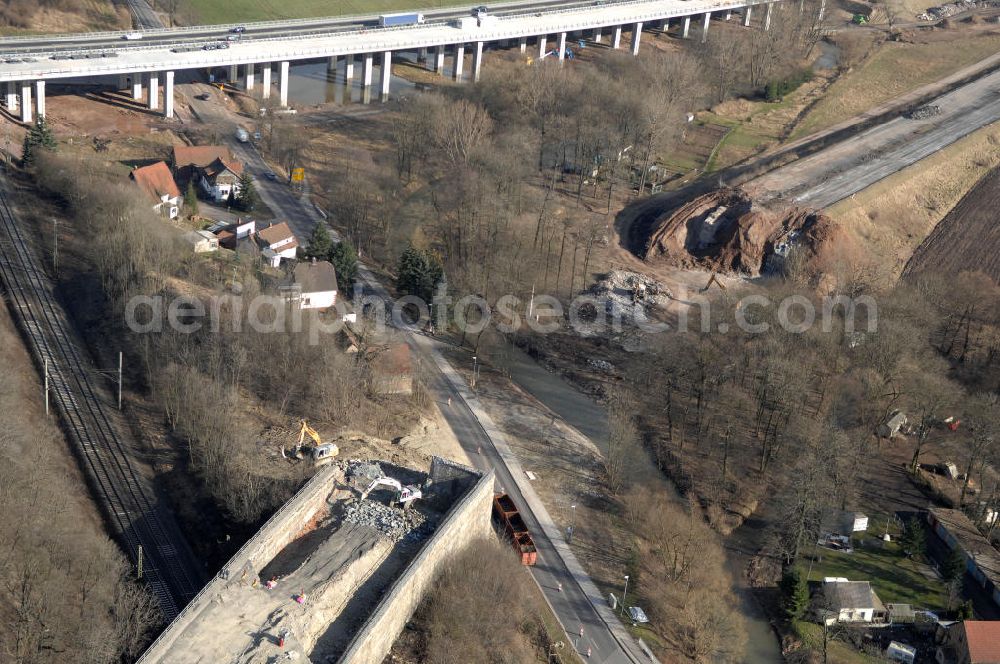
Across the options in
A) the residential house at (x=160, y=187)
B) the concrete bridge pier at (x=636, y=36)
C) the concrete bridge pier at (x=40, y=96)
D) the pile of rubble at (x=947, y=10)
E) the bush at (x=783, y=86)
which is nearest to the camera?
the residential house at (x=160, y=187)

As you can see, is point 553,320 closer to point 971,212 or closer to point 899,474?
point 899,474

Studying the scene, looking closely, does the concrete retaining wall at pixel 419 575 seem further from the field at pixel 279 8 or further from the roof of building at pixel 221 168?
the field at pixel 279 8

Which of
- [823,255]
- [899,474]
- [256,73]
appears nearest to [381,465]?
[899,474]

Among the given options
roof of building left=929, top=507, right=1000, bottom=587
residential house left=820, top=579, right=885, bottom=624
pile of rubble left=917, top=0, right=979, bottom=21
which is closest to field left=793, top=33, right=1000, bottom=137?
pile of rubble left=917, top=0, right=979, bottom=21

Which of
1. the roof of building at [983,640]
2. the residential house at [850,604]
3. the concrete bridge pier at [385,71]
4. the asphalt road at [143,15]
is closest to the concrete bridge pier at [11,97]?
the asphalt road at [143,15]

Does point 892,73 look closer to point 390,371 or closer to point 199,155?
point 199,155

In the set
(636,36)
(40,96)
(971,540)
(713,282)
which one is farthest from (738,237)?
(40,96)
